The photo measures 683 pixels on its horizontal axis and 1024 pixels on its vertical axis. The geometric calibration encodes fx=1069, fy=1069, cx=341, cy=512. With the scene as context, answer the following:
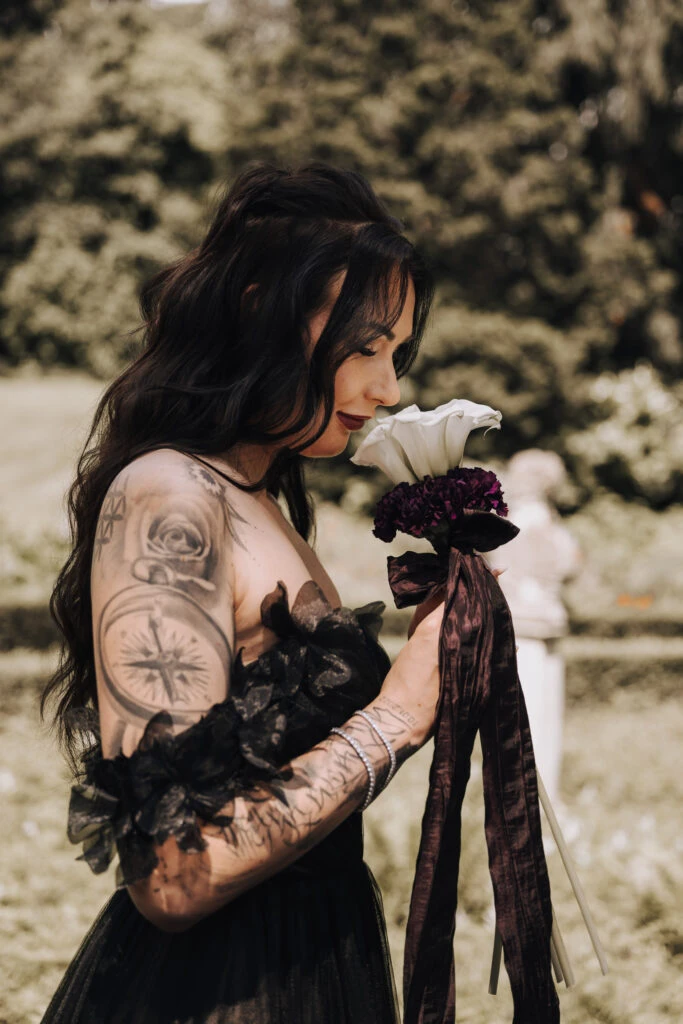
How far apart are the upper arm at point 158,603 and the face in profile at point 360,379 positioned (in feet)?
1.09

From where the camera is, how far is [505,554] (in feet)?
20.4

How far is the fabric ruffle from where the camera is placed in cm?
133

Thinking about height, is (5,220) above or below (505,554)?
above

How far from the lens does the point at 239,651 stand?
1.48m

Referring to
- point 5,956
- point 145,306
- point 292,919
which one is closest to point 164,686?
point 292,919

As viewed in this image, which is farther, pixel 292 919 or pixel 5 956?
pixel 5 956

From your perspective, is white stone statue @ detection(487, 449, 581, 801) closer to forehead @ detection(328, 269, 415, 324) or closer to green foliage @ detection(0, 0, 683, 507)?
forehead @ detection(328, 269, 415, 324)

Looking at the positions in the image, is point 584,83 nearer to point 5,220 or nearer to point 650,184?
point 650,184

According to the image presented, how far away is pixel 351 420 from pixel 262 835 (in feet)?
2.27

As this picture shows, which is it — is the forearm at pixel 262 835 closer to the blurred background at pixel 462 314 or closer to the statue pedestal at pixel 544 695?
the blurred background at pixel 462 314

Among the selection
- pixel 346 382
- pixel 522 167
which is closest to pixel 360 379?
pixel 346 382

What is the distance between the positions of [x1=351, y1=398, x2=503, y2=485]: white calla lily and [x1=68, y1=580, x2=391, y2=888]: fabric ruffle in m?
0.33

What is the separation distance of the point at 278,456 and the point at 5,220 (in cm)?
2787

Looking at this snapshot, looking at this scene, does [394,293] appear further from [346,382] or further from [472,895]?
[472,895]
